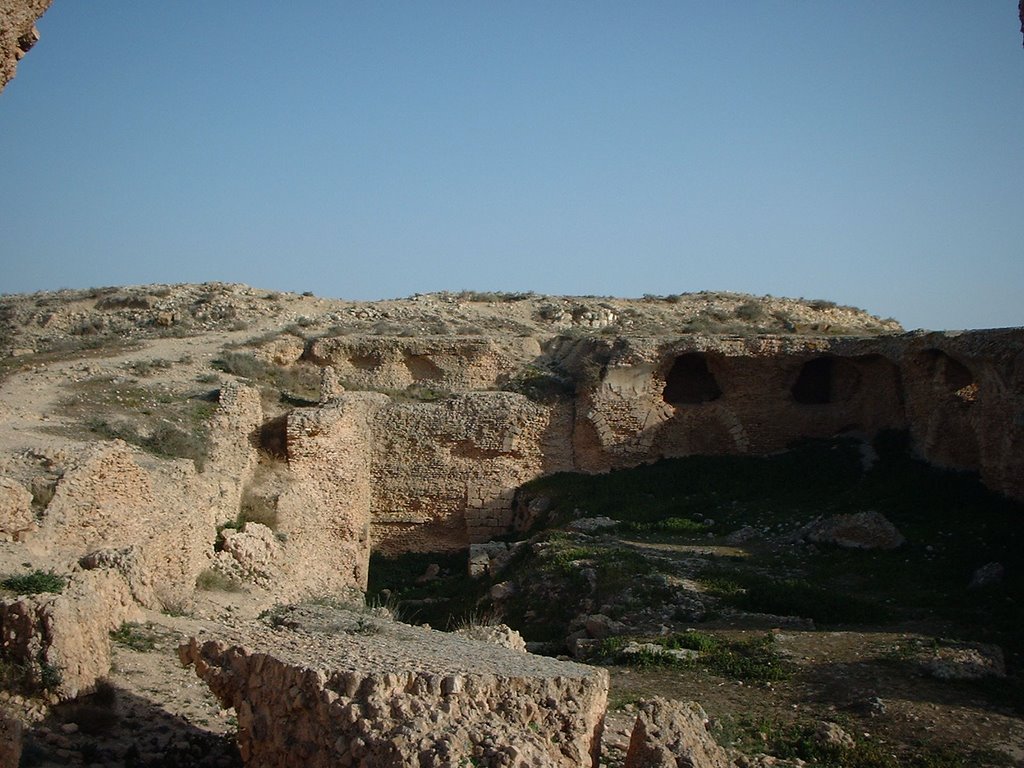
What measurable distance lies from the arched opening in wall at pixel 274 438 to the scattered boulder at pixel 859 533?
356 inches

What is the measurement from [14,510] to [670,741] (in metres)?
7.22

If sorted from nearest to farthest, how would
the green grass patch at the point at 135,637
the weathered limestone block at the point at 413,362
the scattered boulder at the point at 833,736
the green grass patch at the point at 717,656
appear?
the scattered boulder at the point at 833,736
the green grass patch at the point at 135,637
the green grass patch at the point at 717,656
the weathered limestone block at the point at 413,362

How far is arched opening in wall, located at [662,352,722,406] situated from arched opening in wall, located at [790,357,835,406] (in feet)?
5.99

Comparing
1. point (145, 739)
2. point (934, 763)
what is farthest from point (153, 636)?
point (934, 763)

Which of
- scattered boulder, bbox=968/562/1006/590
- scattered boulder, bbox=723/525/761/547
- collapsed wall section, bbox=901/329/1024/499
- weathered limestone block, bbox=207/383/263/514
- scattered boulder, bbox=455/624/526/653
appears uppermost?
collapsed wall section, bbox=901/329/1024/499

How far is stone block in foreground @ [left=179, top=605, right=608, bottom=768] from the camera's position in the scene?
588cm

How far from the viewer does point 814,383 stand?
2250 cm

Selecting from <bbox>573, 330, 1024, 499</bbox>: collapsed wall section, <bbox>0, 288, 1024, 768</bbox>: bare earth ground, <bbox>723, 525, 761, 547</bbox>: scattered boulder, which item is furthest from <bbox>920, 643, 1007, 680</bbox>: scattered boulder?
<bbox>573, 330, 1024, 499</bbox>: collapsed wall section

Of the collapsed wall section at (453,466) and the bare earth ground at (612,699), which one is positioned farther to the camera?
the collapsed wall section at (453,466)

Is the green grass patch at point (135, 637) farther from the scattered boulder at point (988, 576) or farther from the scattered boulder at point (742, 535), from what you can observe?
the scattered boulder at point (988, 576)

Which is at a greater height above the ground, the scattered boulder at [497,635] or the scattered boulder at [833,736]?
the scattered boulder at [497,635]

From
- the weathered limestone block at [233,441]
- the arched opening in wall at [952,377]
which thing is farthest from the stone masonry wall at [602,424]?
the weathered limestone block at [233,441]

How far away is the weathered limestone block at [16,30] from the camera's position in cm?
611

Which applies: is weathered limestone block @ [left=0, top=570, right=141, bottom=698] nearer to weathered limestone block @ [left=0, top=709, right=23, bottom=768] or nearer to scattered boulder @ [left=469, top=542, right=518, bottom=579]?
weathered limestone block @ [left=0, top=709, right=23, bottom=768]
